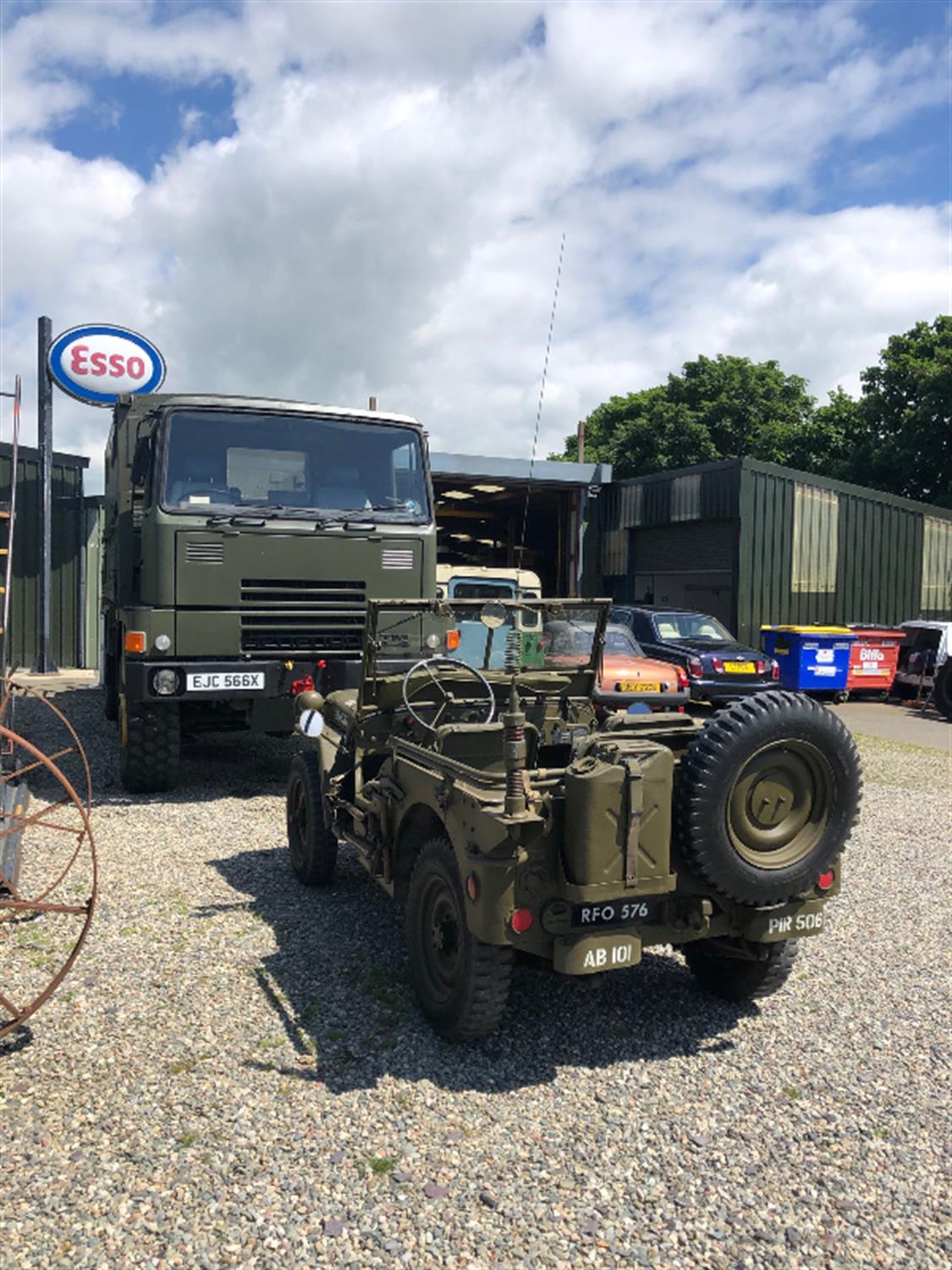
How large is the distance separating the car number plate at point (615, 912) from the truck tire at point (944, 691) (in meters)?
13.5

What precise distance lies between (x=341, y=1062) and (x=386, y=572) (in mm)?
4666

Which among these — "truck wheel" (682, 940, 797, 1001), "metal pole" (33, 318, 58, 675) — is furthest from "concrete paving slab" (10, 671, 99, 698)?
"truck wheel" (682, 940, 797, 1001)

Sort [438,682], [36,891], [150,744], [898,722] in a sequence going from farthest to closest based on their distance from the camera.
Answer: [898,722] < [150,744] < [36,891] < [438,682]

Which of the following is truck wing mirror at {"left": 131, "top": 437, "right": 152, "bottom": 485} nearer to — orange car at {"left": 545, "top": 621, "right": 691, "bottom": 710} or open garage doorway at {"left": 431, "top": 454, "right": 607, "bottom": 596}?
orange car at {"left": 545, "top": 621, "right": 691, "bottom": 710}

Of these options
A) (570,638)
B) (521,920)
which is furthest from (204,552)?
(521,920)

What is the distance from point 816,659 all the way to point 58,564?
13119 millimetres

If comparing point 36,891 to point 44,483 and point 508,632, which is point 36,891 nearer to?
point 508,632

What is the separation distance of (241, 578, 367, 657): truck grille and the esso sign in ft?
31.2

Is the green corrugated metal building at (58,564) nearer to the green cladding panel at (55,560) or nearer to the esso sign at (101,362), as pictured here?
the green cladding panel at (55,560)

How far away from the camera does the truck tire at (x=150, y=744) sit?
24.8ft

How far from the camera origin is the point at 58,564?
17656 mm

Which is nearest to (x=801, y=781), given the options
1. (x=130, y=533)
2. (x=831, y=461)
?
(x=130, y=533)

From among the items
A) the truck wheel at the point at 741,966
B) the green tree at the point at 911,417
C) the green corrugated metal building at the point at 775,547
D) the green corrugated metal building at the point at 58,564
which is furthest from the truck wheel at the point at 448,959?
the green tree at the point at 911,417

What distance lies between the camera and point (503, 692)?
538cm
